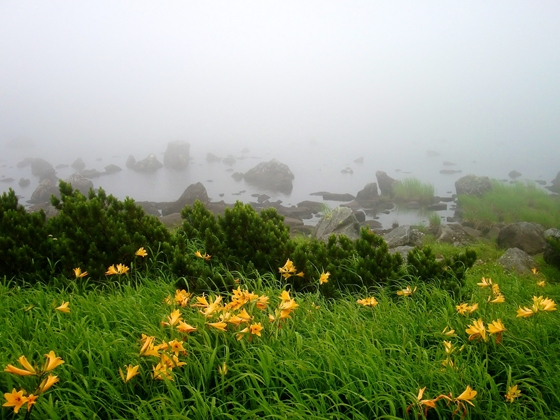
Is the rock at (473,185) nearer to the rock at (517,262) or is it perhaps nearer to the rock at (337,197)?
the rock at (337,197)

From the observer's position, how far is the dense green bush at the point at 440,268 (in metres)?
4.05

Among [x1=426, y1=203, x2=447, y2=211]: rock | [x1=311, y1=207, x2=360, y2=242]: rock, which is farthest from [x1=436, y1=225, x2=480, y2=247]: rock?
[x1=426, y1=203, x2=447, y2=211]: rock

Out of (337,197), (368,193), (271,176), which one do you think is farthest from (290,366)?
(271,176)

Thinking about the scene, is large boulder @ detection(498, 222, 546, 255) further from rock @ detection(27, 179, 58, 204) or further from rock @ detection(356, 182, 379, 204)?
rock @ detection(27, 179, 58, 204)

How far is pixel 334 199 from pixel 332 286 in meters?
21.3

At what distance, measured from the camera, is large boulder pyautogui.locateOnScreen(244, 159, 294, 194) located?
92.6 feet

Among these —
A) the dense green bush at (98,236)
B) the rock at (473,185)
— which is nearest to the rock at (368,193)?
the rock at (473,185)

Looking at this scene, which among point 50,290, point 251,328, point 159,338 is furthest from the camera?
point 50,290

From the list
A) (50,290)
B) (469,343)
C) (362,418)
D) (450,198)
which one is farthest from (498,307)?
(450,198)

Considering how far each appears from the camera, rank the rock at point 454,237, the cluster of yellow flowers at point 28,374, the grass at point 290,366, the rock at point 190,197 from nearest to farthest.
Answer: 1. the cluster of yellow flowers at point 28,374
2. the grass at point 290,366
3. the rock at point 454,237
4. the rock at point 190,197

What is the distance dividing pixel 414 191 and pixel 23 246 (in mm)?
21996

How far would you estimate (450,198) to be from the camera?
23625 millimetres

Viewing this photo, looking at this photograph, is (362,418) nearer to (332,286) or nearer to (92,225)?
(332,286)

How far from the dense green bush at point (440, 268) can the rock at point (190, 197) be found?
1756cm
